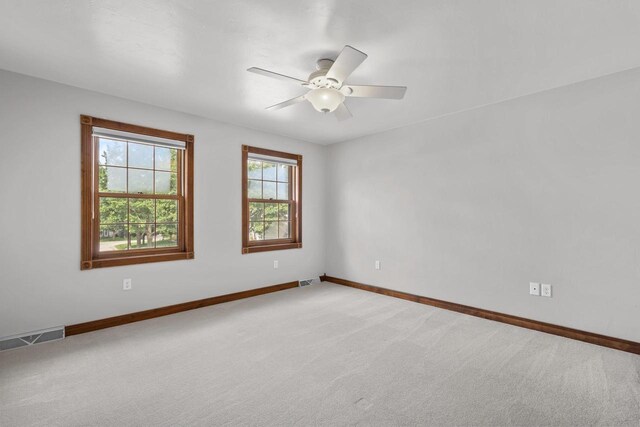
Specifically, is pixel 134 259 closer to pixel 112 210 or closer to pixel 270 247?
pixel 112 210

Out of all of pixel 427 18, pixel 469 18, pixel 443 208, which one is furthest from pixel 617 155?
pixel 427 18

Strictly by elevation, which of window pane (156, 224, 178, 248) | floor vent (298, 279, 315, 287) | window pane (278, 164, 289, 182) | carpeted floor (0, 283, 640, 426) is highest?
window pane (278, 164, 289, 182)

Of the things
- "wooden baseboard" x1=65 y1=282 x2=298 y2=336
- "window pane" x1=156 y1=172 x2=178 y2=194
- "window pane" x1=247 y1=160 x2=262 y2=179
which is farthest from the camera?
"window pane" x1=247 y1=160 x2=262 y2=179

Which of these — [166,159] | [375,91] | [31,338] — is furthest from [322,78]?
[31,338]

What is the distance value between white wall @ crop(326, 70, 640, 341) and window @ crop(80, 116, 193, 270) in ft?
8.73

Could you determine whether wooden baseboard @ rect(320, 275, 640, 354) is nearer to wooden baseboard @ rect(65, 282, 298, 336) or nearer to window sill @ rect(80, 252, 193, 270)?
wooden baseboard @ rect(65, 282, 298, 336)

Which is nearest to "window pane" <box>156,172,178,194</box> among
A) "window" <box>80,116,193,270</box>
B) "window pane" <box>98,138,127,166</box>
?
"window" <box>80,116,193,270</box>

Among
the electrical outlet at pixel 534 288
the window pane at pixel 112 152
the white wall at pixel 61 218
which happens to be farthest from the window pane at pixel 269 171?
the electrical outlet at pixel 534 288

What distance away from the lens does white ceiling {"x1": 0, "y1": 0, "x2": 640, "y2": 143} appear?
1869 millimetres

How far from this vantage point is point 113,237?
132 inches

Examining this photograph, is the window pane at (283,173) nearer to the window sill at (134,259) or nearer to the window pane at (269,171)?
the window pane at (269,171)

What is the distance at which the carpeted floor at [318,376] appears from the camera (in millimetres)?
1830

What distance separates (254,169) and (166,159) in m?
1.24

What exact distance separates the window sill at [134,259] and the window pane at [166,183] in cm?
75
